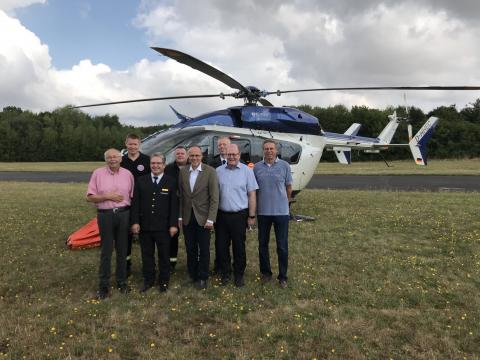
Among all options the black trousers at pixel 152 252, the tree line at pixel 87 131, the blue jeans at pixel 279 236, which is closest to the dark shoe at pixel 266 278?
the blue jeans at pixel 279 236

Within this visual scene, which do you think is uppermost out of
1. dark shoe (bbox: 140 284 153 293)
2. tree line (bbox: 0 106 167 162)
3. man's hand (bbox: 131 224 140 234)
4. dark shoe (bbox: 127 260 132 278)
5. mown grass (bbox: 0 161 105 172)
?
tree line (bbox: 0 106 167 162)

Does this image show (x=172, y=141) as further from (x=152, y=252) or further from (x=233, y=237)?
(x=233, y=237)

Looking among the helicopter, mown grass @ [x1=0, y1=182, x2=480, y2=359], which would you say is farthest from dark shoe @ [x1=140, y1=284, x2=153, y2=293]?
the helicopter

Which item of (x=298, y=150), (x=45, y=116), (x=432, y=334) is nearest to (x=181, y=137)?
(x=298, y=150)

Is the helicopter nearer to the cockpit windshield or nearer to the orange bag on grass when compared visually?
the cockpit windshield

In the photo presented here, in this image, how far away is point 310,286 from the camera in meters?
5.28

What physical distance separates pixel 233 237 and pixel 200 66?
11.6ft

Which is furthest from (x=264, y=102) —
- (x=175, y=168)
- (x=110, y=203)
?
(x=110, y=203)

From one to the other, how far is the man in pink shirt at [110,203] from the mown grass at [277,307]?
1.65ft

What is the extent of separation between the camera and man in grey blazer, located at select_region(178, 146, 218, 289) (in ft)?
16.4

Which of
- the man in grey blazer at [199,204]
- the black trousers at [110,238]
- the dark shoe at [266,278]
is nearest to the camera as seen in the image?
the black trousers at [110,238]

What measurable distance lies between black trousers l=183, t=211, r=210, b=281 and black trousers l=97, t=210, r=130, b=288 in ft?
2.52

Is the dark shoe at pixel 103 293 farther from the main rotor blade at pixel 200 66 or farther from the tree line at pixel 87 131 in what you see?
the tree line at pixel 87 131

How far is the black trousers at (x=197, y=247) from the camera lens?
5.12 m
